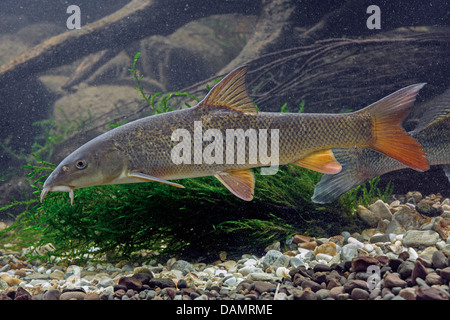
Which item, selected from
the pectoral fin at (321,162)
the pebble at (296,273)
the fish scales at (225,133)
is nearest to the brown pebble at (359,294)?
the pebble at (296,273)

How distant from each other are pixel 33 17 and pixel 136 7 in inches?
508

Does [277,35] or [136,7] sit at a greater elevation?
[136,7]

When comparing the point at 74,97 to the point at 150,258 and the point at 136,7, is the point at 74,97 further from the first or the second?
the point at 150,258

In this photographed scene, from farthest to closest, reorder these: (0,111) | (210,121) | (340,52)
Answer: (0,111), (340,52), (210,121)

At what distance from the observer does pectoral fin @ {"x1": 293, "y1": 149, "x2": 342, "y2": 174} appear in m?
2.48

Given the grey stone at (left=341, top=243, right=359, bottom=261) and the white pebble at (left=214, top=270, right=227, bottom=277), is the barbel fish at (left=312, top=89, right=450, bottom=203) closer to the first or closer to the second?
the grey stone at (left=341, top=243, right=359, bottom=261)

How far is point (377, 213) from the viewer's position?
13.7 feet

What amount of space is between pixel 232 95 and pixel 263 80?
4.91 meters

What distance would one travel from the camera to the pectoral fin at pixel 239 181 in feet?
7.85

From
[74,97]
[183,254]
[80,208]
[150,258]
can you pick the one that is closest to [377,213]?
[183,254]

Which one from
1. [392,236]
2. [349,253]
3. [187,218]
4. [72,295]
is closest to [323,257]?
[349,253]

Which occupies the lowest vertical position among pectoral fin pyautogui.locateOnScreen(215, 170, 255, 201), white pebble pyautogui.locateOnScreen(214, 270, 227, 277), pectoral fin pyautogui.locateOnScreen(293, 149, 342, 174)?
white pebble pyautogui.locateOnScreen(214, 270, 227, 277)

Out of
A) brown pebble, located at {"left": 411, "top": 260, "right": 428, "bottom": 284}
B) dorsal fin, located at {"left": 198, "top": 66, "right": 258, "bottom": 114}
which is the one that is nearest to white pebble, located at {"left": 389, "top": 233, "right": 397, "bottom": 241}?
brown pebble, located at {"left": 411, "top": 260, "right": 428, "bottom": 284}

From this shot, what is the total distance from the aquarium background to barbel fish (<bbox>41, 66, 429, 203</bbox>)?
1.06 m
